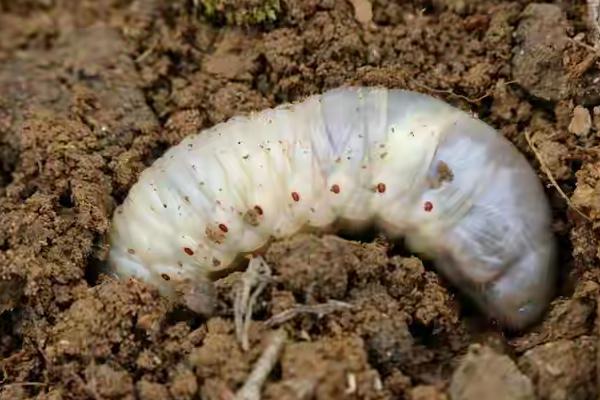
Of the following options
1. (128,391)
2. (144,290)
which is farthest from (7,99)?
(128,391)

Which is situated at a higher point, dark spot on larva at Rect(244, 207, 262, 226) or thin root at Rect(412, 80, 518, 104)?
thin root at Rect(412, 80, 518, 104)

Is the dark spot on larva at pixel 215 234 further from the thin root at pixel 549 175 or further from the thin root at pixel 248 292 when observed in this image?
the thin root at pixel 549 175

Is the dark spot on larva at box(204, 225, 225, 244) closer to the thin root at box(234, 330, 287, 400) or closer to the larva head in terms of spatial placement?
the thin root at box(234, 330, 287, 400)

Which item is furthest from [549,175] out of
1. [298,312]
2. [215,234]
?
[215,234]

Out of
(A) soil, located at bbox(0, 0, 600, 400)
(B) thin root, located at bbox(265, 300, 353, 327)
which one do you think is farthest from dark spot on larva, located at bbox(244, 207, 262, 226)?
(B) thin root, located at bbox(265, 300, 353, 327)

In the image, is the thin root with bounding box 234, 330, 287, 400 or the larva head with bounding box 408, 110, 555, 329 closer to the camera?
the thin root with bounding box 234, 330, 287, 400

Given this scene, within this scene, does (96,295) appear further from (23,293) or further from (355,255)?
(355,255)
